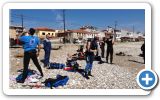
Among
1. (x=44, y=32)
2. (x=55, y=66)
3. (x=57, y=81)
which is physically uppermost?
(x=44, y=32)

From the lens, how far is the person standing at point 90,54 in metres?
6.10

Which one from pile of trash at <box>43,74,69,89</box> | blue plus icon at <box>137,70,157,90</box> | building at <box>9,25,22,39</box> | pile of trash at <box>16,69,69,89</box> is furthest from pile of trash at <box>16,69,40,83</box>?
blue plus icon at <box>137,70,157,90</box>

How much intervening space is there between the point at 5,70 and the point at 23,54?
22 cm

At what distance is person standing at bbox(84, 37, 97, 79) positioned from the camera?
610 centimetres

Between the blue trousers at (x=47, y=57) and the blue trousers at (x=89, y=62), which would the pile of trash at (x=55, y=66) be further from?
the blue trousers at (x=89, y=62)

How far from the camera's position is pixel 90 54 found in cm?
614

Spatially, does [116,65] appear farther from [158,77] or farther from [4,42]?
[4,42]

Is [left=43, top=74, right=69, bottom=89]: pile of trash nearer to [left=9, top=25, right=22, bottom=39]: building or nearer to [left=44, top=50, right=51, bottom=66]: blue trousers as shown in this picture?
[left=44, top=50, right=51, bottom=66]: blue trousers

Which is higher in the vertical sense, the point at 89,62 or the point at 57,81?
the point at 89,62

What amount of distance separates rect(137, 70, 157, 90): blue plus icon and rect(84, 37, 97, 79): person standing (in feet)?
1.50

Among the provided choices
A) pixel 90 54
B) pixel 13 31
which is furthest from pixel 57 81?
pixel 13 31

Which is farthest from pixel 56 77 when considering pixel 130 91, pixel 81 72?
pixel 130 91

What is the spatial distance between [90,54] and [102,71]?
0.19 metres

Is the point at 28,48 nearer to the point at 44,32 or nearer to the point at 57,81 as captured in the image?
the point at 44,32
